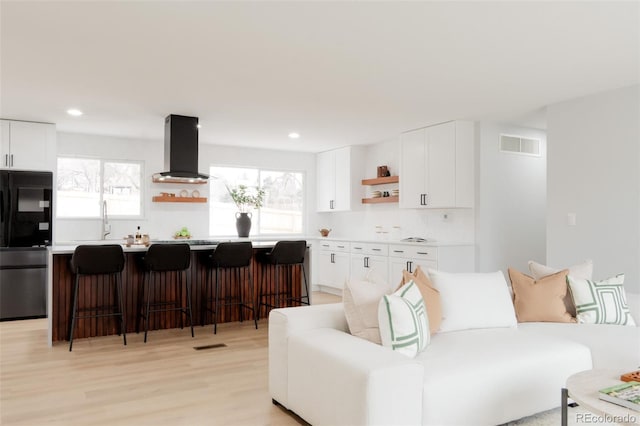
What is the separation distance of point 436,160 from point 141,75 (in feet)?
12.4

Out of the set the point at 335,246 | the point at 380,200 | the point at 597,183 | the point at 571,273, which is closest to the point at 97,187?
the point at 335,246

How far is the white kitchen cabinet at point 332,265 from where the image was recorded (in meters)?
7.54

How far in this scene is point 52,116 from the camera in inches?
227

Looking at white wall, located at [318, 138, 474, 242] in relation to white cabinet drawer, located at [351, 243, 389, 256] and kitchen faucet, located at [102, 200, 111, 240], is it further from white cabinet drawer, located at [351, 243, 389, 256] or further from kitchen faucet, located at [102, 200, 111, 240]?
kitchen faucet, located at [102, 200, 111, 240]

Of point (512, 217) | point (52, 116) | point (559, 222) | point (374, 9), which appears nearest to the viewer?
point (374, 9)

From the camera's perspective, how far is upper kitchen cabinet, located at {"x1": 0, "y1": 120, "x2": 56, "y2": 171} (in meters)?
5.89

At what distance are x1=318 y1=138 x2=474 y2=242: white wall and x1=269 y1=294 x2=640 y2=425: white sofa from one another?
3.09 metres

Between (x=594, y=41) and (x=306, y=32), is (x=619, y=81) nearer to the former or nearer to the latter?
(x=594, y=41)

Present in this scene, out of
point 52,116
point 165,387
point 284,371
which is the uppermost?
point 52,116

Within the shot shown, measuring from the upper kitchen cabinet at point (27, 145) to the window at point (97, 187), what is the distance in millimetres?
758

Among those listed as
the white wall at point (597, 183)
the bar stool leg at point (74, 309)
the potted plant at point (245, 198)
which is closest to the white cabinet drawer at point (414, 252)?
the white wall at point (597, 183)

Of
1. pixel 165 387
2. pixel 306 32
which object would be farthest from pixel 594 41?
pixel 165 387

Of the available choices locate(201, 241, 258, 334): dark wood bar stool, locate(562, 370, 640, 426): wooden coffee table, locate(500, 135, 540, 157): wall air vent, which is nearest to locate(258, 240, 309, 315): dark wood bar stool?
locate(201, 241, 258, 334): dark wood bar stool

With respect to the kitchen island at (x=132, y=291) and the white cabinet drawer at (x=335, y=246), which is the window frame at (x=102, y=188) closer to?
the kitchen island at (x=132, y=291)
